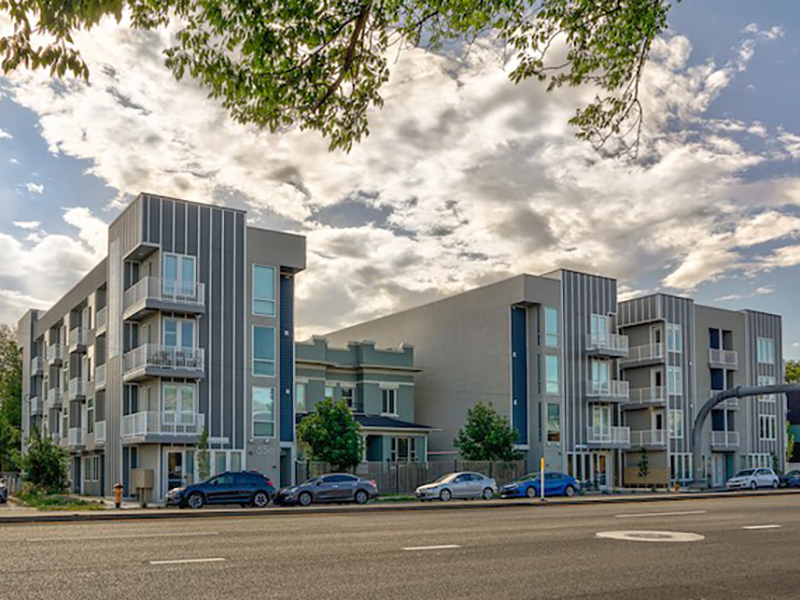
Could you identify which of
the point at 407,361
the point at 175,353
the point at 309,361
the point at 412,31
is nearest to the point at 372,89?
the point at 412,31

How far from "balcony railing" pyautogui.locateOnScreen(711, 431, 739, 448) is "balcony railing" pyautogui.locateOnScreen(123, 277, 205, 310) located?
38.2 meters

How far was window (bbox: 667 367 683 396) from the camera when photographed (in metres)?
60.1

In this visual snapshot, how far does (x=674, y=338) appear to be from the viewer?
60.7 metres

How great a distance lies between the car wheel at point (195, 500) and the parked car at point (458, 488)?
390 inches

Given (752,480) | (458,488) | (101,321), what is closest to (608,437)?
(752,480)

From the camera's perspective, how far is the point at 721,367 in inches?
2506

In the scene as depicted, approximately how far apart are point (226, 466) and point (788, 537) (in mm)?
28063

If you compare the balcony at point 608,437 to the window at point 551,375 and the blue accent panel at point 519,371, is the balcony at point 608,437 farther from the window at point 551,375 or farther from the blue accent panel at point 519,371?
the blue accent panel at point 519,371

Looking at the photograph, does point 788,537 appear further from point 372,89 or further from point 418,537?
point 372,89

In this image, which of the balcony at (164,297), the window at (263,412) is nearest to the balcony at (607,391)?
the window at (263,412)

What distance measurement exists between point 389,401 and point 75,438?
1802 centimetres

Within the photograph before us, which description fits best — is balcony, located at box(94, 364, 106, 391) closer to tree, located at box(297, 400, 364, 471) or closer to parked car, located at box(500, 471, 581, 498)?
tree, located at box(297, 400, 364, 471)

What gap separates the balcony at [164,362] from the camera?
3922 centimetres

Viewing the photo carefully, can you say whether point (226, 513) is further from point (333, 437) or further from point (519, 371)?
point (519, 371)
